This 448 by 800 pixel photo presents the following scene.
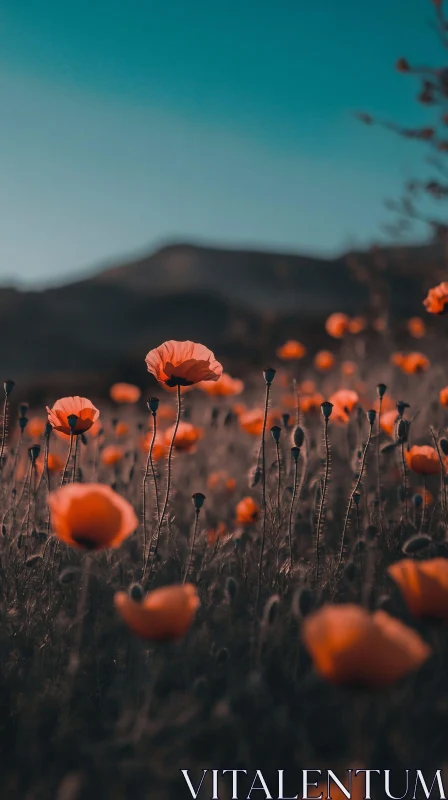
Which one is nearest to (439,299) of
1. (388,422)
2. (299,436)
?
(388,422)

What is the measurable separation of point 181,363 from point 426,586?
129 cm

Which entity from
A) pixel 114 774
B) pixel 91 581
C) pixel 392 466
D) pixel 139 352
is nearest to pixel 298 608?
pixel 114 774

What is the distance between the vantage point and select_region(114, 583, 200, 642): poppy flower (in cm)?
123

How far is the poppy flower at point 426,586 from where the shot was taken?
1.27m

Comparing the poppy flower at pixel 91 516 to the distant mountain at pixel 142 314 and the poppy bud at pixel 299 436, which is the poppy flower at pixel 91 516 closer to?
the poppy bud at pixel 299 436

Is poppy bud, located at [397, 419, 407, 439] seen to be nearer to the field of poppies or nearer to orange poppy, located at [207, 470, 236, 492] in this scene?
the field of poppies

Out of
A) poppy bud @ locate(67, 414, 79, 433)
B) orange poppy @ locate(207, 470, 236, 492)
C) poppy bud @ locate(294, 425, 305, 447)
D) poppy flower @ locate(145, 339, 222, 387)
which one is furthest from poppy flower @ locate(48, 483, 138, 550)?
orange poppy @ locate(207, 470, 236, 492)

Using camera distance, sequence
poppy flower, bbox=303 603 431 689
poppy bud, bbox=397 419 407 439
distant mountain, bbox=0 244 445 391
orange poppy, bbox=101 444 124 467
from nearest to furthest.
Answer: poppy flower, bbox=303 603 431 689
poppy bud, bbox=397 419 407 439
orange poppy, bbox=101 444 124 467
distant mountain, bbox=0 244 445 391

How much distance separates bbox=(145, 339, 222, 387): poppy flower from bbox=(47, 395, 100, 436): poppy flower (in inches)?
11.5

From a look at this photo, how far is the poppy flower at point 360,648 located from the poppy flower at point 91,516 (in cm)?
57

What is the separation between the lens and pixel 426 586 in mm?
1281

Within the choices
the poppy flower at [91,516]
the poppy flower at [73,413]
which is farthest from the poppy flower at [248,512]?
the poppy flower at [91,516]

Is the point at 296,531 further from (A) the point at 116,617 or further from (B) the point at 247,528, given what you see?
(A) the point at 116,617

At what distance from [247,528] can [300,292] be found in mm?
28678
